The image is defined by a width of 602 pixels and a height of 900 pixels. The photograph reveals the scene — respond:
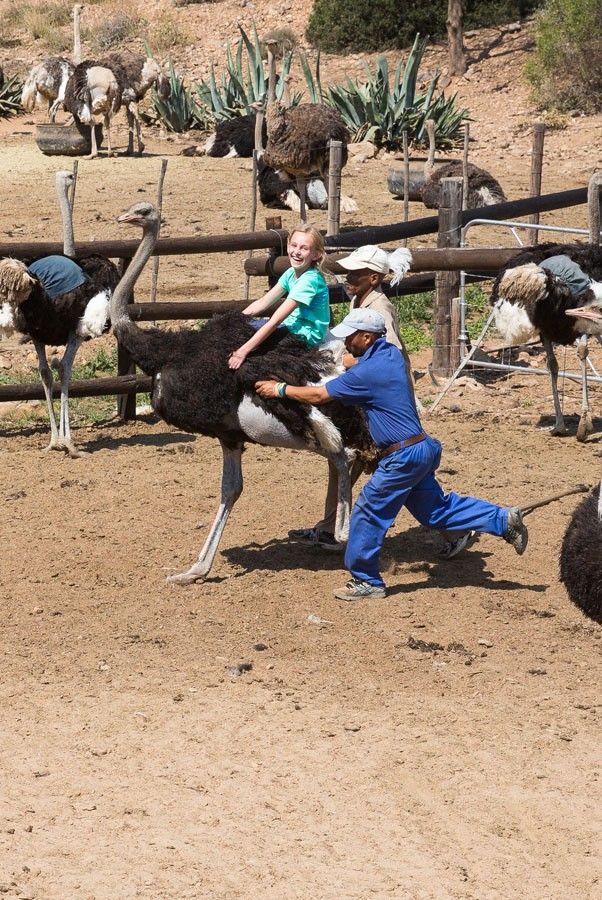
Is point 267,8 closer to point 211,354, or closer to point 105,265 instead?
point 105,265

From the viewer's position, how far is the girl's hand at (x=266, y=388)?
18.6 feet

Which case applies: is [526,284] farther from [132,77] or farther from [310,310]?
[132,77]

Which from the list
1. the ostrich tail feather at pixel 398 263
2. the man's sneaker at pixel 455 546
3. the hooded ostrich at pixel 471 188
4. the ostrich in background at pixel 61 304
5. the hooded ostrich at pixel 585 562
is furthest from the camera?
the hooded ostrich at pixel 471 188

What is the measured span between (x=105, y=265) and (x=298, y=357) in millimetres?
2984

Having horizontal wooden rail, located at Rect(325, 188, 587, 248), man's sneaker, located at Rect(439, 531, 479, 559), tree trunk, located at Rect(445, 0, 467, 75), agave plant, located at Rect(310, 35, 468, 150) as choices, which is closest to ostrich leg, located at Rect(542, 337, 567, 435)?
horizontal wooden rail, located at Rect(325, 188, 587, 248)

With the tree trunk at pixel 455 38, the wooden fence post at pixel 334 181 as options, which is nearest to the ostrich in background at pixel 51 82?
the wooden fence post at pixel 334 181

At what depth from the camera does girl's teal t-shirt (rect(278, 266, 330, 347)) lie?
19.6ft

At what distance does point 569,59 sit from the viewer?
2308 centimetres

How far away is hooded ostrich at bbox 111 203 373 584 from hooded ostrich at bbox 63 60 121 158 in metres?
13.2

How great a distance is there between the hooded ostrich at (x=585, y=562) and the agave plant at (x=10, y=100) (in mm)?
19517

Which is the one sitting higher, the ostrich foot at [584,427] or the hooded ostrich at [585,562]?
the hooded ostrich at [585,562]

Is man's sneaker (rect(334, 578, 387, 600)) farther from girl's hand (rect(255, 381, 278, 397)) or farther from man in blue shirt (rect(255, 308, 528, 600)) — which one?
girl's hand (rect(255, 381, 278, 397))

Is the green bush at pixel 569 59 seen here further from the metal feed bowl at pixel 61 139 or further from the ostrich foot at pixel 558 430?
the ostrich foot at pixel 558 430

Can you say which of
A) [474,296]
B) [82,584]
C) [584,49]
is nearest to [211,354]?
[82,584]
